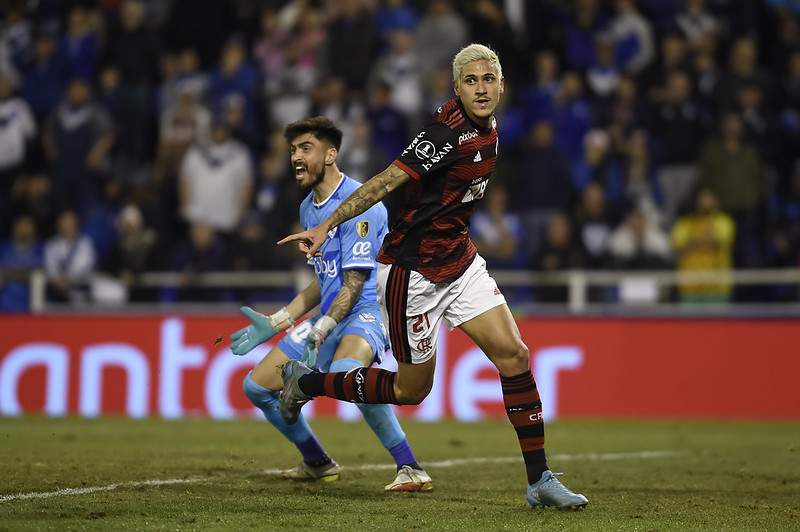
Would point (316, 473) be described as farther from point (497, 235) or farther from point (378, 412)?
point (497, 235)

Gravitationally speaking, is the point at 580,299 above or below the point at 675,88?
below

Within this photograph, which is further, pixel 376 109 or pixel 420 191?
pixel 376 109

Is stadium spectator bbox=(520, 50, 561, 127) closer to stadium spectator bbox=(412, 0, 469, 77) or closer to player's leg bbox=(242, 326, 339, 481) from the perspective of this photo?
stadium spectator bbox=(412, 0, 469, 77)

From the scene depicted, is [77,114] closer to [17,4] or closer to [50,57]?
[50,57]

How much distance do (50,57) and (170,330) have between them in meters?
6.40

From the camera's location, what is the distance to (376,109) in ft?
54.1

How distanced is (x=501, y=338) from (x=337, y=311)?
4.17ft

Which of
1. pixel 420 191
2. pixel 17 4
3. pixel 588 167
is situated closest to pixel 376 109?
pixel 588 167

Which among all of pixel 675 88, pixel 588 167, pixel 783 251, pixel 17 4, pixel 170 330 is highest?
pixel 17 4

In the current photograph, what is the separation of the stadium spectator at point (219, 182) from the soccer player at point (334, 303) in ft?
27.1

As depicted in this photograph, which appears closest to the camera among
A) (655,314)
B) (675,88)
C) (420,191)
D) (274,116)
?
(420,191)

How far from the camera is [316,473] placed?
27.3 ft

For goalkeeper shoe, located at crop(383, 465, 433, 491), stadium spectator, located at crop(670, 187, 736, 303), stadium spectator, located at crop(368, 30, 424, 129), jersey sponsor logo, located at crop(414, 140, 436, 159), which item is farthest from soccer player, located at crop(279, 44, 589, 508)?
stadium spectator, located at crop(368, 30, 424, 129)

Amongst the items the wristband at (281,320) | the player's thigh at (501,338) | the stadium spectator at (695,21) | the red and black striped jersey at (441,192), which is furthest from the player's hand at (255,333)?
the stadium spectator at (695,21)
